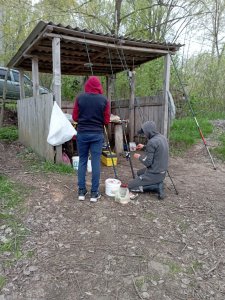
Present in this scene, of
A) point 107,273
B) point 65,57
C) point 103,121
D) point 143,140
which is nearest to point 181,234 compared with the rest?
point 107,273

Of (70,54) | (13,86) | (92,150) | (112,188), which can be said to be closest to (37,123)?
(70,54)

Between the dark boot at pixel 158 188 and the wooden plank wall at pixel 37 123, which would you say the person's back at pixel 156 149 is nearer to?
the dark boot at pixel 158 188

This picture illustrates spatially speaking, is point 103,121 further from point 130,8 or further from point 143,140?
point 130,8

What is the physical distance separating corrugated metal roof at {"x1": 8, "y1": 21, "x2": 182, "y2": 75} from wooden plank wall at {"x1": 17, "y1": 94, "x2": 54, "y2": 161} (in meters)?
1.18

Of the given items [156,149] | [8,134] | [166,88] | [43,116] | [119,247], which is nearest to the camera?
[119,247]

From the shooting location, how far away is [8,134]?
9.08 metres

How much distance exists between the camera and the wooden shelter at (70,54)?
527 cm

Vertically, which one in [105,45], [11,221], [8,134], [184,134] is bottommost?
[11,221]

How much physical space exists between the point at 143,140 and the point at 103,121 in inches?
164

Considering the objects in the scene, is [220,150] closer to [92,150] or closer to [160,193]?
[160,193]

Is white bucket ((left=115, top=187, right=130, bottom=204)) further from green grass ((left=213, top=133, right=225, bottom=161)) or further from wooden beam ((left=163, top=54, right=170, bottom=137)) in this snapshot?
green grass ((left=213, top=133, right=225, bottom=161))

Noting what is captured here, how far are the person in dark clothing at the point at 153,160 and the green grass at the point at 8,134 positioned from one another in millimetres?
5908

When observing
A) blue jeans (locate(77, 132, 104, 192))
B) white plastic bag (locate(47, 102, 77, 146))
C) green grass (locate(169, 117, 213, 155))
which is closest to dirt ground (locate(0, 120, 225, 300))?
blue jeans (locate(77, 132, 104, 192))

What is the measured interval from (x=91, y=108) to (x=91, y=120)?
0.56ft
